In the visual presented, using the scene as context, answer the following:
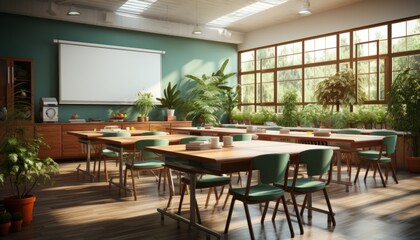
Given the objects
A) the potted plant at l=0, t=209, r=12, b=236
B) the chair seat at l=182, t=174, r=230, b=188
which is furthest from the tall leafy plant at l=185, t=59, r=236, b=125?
the potted plant at l=0, t=209, r=12, b=236

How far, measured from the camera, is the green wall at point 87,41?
8438 millimetres

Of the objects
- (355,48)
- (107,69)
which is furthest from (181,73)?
(355,48)

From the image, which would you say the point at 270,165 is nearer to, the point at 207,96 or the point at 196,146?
the point at 196,146

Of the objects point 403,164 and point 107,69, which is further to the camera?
point 107,69

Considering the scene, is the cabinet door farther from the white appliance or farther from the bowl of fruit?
the bowl of fruit

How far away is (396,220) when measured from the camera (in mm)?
3838

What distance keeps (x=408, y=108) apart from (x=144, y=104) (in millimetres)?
6175

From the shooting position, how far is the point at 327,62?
30.5 ft

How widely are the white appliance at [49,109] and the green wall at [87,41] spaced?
362 mm

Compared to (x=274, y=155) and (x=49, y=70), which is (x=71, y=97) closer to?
(x=49, y=70)

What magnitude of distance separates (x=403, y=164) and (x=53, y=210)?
20.6 ft

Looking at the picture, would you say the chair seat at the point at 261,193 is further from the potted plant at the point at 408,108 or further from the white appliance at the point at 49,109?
the white appliance at the point at 49,109

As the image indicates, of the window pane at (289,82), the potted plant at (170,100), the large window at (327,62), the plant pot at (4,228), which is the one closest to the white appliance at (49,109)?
the potted plant at (170,100)

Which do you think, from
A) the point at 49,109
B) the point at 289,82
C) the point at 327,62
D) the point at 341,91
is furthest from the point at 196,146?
the point at 289,82
